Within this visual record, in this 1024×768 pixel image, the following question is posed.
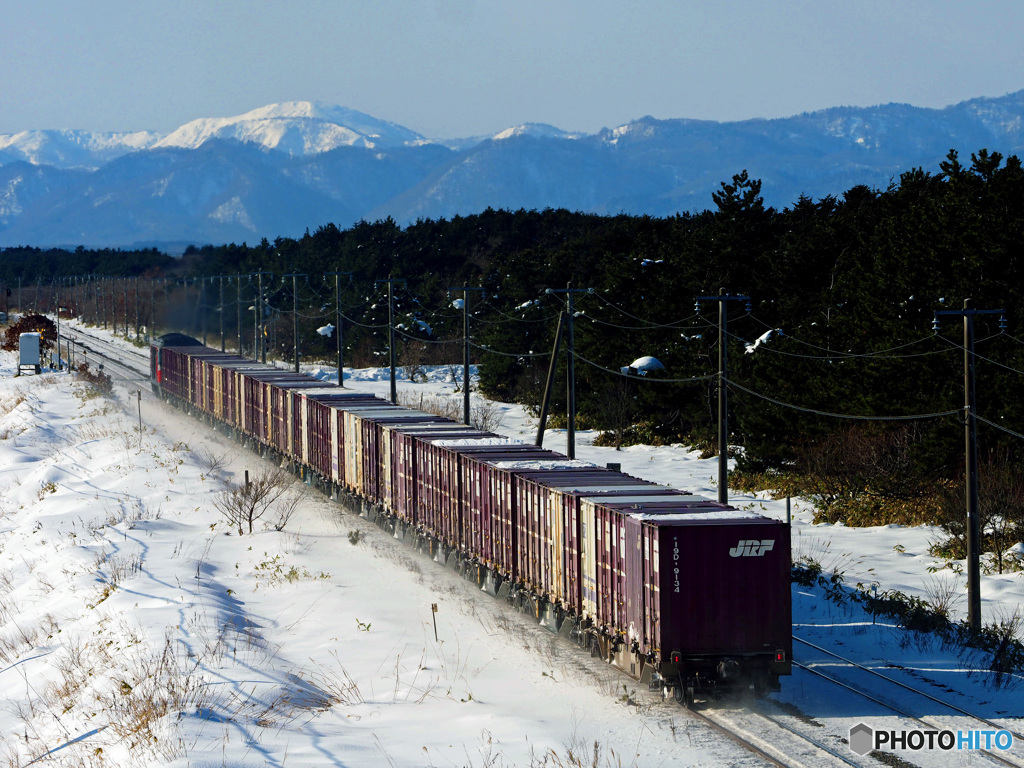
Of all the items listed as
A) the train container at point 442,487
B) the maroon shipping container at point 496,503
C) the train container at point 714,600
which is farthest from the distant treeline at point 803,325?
the train container at point 714,600

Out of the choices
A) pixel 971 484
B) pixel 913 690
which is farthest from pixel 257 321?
pixel 913 690

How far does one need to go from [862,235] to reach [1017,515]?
17.4 metres

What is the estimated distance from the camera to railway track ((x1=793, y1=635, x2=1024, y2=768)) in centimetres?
1712

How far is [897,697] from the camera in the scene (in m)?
19.4

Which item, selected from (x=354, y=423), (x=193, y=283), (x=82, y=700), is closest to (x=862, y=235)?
(x=354, y=423)

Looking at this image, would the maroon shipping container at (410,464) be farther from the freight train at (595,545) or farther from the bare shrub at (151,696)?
the bare shrub at (151,696)

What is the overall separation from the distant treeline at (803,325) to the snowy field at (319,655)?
14.8 ft

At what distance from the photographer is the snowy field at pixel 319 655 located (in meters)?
17.3

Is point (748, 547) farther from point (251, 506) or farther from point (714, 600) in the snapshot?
point (251, 506)

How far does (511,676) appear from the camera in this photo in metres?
20.8

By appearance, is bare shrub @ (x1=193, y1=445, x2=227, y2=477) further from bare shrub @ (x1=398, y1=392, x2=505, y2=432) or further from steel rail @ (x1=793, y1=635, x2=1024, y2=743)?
steel rail @ (x1=793, y1=635, x2=1024, y2=743)

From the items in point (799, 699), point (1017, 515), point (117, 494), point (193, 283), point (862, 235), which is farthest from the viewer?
point (193, 283)

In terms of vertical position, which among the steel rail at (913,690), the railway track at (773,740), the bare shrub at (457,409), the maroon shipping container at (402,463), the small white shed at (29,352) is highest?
the small white shed at (29,352)

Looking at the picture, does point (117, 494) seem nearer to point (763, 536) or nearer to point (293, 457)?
point (293, 457)
